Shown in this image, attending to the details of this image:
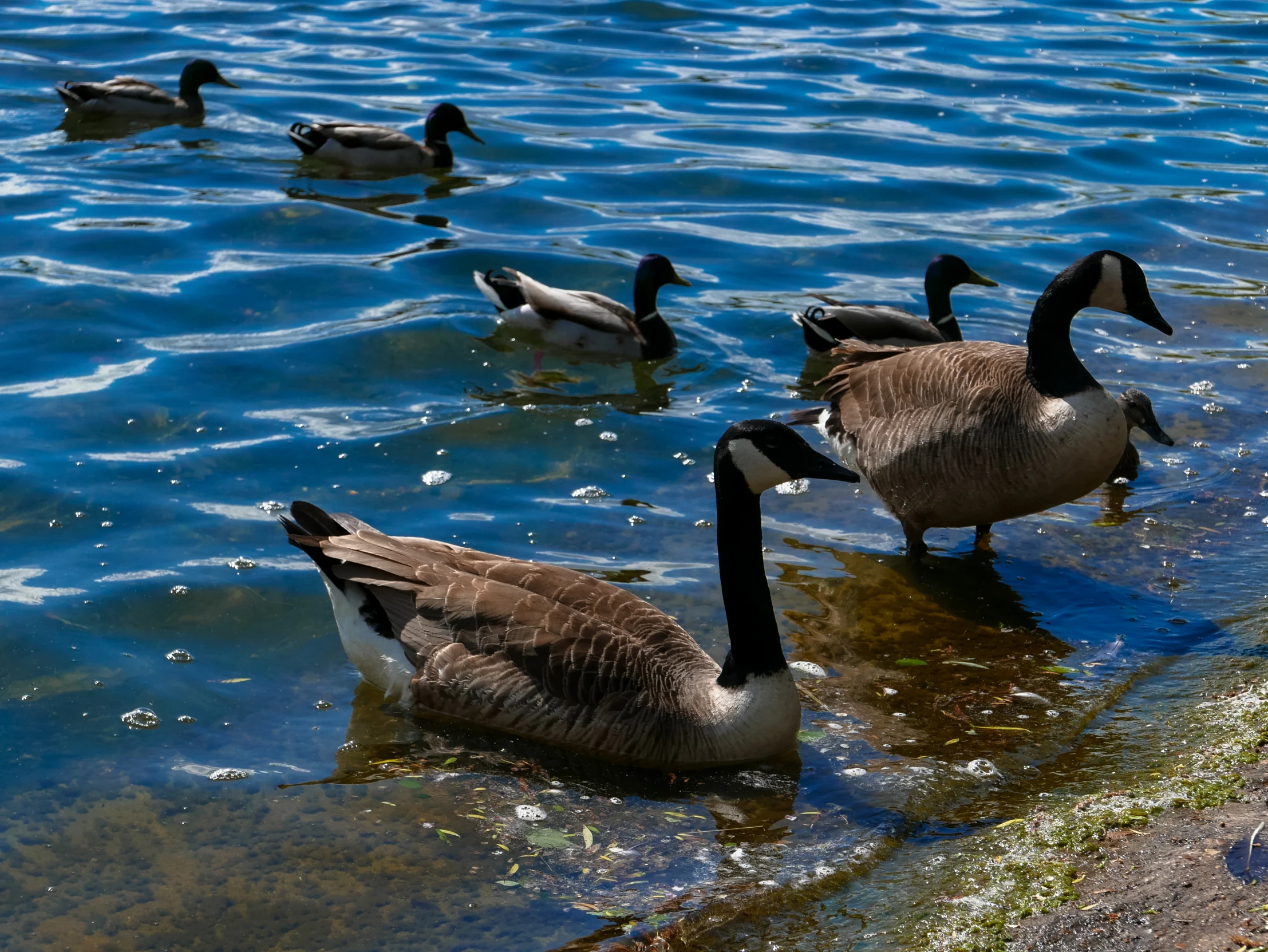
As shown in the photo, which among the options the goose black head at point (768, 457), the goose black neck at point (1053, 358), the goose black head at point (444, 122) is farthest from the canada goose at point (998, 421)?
the goose black head at point (444, 122)

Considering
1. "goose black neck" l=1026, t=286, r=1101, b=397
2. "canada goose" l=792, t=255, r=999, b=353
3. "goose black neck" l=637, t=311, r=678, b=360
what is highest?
"goose black neck" l=1026, t=286, r=1101, b=397

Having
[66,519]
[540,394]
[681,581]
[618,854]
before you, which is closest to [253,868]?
[618,854]

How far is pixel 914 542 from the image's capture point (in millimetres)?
9281

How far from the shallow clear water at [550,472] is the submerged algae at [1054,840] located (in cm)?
23

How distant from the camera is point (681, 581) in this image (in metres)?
8.85

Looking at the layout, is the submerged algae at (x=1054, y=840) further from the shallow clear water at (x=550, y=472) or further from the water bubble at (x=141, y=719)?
the water bubble at (x=141, y=719)

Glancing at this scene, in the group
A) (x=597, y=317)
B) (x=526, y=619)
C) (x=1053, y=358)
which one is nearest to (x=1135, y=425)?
(x=1053, y=358)

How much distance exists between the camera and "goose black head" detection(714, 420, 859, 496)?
6840 mm

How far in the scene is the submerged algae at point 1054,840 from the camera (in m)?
5.10

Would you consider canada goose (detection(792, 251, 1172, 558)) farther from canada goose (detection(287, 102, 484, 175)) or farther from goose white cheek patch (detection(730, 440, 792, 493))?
canada goose (detection(287, 102, 484, 175))

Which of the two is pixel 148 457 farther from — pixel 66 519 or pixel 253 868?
pixel 253 868

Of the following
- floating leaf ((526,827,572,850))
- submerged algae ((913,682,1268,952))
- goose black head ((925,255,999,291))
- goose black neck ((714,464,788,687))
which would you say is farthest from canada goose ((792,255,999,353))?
floating leaf ((526,827,572,850))

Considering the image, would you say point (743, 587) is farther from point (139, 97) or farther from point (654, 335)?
point (139, 97)

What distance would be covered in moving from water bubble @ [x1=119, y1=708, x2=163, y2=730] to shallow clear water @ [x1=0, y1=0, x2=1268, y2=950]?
6 cm
